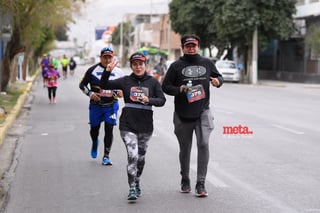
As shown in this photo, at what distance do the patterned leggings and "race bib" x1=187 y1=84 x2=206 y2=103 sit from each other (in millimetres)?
684

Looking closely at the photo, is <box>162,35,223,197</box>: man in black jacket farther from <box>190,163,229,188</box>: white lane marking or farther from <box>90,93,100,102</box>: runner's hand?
<box>90,93,100,102</box>: runner's hand

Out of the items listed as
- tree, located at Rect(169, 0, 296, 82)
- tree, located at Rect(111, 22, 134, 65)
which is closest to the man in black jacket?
tree, located at Rect(169, 0, 296, 82)

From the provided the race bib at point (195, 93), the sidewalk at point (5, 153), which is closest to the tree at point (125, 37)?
the sidewalk at point (5, 153)

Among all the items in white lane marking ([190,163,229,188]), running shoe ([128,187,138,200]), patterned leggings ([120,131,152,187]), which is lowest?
white lane marking ([190,163,229,188])

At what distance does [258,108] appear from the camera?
22.6 m

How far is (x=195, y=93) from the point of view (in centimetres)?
789

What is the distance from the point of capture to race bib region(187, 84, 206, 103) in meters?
7.88

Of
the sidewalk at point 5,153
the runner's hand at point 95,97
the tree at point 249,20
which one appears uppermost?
the tree at point 249,20

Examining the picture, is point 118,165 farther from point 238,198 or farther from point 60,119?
point 60,119

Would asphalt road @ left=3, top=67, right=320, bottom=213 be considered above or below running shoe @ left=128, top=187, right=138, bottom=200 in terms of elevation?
below

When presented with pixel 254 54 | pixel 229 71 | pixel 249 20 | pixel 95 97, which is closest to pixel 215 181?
pixel 95 97

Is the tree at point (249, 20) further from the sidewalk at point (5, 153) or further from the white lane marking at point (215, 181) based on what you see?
the white lane marking at point (215, 181)

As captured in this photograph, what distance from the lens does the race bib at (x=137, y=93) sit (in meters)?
7.91

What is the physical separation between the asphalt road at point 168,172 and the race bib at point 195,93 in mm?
1194
